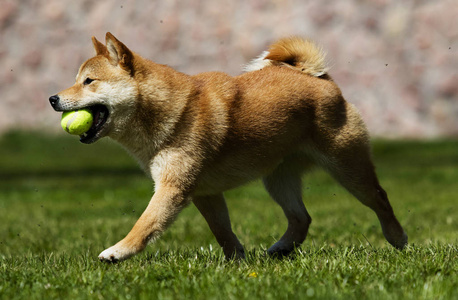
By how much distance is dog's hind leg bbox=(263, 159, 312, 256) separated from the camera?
5074mm

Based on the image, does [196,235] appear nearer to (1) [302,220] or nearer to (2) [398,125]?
(1) [302,220]

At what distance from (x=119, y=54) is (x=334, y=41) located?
52.4 feet

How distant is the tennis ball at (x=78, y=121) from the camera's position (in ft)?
13.5

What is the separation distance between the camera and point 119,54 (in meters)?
4.23

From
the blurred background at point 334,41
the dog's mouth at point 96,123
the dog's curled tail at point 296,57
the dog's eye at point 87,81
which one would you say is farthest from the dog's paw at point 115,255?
the blurred background at point 334,41

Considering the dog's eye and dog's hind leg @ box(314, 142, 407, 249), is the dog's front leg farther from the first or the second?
dog's hind leg @ box(314, 142, 407, 249)

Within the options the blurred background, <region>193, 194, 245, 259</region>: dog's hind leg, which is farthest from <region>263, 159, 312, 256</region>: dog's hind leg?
the blurred background

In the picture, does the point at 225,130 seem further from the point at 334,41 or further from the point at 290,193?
the point at 334,41

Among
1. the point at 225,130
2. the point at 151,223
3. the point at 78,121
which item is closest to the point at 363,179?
the point at 225,130

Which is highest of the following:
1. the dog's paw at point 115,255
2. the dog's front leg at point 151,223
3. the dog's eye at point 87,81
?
the dog's eye at point 87,81

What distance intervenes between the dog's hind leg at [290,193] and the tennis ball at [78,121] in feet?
5.38

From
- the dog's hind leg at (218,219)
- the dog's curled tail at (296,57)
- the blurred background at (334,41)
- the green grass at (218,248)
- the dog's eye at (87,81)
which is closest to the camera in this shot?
the green grass at (218,248)

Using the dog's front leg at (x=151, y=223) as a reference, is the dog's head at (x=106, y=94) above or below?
above

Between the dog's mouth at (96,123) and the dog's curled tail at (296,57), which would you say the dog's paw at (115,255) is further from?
the dog's curled tail at (296,57)
